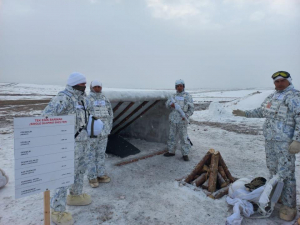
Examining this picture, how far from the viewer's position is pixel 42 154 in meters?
2.16

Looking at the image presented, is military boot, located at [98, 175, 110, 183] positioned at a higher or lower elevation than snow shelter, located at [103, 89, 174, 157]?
lower

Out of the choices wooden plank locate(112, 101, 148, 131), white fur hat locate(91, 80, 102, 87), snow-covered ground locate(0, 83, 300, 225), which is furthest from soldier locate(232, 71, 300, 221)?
wooden plank locate(112, 101, 148, 131)

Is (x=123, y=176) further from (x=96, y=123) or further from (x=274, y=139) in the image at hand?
(x=274, y=139)

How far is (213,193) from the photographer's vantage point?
3688 millimetres

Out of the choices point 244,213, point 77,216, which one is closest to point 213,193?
point 244,213

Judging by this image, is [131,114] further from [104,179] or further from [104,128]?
[104,179]

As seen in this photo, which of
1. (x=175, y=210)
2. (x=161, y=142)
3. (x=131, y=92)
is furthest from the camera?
(x=161, y=142)

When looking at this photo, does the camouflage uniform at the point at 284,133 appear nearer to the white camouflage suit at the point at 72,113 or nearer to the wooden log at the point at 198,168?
the wooden log at the point at 198,168

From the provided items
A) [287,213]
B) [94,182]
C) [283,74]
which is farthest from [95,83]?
[287,213]

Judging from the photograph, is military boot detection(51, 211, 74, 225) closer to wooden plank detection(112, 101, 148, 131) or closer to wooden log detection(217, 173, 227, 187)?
wooden log detection(217, 173, 227, 187)

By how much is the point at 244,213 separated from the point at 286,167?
0.89 m

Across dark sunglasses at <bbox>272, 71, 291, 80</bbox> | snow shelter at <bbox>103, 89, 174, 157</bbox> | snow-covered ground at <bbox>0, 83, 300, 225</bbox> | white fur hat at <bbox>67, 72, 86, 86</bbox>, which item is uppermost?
dark sunglasses at <bbox>272, 71, 291, 80</bbox>

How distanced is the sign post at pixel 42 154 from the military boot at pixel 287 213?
296 cm

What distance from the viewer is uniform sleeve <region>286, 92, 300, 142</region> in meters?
2.91
